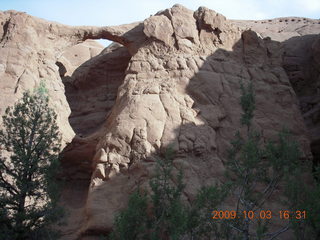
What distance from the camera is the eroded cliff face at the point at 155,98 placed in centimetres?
1280

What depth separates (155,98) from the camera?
1417cm

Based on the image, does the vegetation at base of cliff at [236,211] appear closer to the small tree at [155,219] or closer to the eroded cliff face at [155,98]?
the small tree at [155,219]

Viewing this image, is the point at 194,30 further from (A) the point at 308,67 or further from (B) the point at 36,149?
(B) the point at 36,149

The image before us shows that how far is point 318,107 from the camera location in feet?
55.7

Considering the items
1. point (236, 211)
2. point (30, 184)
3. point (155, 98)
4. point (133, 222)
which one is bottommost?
point (133, 222)

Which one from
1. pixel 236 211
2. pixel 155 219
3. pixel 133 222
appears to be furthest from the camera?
pixel 155 219

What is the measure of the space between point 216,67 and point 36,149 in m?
7.90

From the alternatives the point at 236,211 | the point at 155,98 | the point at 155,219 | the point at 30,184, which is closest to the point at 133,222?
the point at 155,219

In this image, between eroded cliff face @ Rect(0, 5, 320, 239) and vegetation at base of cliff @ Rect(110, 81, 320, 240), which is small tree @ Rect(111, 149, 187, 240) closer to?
vegetation at base of cliff @ Rect(110, 81, 320, 240)

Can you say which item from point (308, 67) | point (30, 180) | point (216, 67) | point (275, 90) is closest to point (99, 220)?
point (30, 180)

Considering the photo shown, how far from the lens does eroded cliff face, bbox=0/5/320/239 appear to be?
12.8 meters

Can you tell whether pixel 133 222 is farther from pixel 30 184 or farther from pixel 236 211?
pixel 30 184

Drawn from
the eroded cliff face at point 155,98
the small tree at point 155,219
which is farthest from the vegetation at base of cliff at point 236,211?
the eroded cliff face at point 155,98

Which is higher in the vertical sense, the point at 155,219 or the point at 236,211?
the point at 236,211
